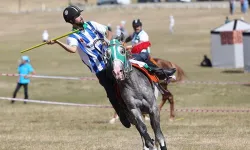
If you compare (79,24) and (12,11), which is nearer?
(79,24)

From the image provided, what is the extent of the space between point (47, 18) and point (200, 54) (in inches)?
1725

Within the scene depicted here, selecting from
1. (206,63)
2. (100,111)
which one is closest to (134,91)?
(100,111)

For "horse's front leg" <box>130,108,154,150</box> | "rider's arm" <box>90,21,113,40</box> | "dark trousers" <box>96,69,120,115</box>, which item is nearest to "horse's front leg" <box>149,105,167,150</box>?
"horse's front leg" <box>130,108,154,150</box>

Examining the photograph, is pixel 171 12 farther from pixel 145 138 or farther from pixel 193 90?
pixel 145 138

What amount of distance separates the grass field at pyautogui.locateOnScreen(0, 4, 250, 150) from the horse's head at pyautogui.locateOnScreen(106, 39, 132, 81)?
9.71 ft

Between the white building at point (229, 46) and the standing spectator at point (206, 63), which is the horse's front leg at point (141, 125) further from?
the standing spectator at point (206, 63)

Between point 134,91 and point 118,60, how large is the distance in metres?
0.68

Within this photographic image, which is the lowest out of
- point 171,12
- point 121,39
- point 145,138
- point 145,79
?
point 171,12

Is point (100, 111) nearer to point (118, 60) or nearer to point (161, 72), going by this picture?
point (161, 72)

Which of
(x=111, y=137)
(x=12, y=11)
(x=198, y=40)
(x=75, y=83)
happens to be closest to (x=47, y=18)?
(x=12, y=11)

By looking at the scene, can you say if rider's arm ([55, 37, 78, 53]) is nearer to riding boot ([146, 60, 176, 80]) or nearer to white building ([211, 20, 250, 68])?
riding boot ([146, 60, 176, 80])

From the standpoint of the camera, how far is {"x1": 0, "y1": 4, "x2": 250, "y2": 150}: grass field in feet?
47.2

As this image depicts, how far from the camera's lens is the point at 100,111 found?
22.9 meters

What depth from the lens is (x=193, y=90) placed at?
95.7 feet
